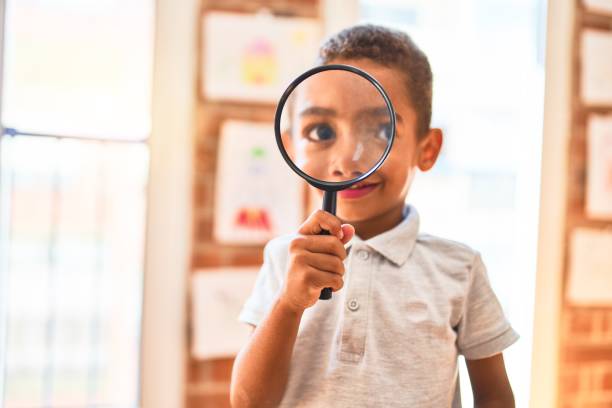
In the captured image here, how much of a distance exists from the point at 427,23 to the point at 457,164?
475mm

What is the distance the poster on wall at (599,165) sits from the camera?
1.83 meters

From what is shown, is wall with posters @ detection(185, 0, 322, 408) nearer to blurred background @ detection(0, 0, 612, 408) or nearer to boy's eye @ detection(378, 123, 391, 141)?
blurred background @ detection(0, 0, 612, 408)

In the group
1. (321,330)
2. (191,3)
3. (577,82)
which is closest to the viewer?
(321,330)

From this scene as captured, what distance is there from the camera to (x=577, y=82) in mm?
1811

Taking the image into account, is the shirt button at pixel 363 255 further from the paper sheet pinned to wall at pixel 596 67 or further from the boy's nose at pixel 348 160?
the paper sheet pinned to wall at pixel 596 67

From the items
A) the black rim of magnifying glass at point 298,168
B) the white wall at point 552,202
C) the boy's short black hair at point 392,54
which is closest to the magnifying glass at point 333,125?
the black rim of magnifying glass at point 298,168

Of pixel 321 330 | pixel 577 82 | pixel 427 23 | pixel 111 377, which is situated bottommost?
pixel 111 377

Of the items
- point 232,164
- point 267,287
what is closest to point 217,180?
point 232,164

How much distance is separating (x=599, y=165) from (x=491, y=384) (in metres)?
1.23

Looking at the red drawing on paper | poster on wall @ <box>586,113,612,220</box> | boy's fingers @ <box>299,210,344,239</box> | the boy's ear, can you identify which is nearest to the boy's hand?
boy's fingers @ <box>299,210,344,239</box>

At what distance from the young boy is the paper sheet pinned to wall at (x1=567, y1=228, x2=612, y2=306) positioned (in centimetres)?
110

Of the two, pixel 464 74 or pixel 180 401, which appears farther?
pixel 464 74

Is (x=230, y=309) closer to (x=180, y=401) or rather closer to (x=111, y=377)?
(x=180, y=401)

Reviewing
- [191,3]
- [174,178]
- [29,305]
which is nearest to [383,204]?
[174,178]
